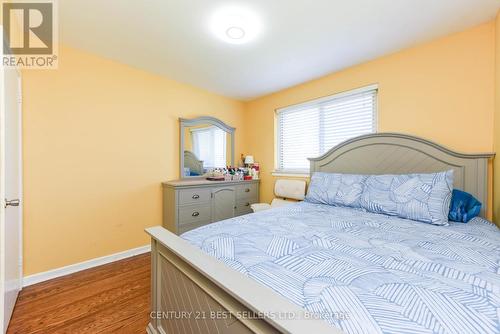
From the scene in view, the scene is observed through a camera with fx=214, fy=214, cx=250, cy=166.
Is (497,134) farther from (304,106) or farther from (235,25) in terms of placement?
(235,25)

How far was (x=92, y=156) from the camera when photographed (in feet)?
7.87

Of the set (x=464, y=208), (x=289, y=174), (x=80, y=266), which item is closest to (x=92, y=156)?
(x=80, y=266)

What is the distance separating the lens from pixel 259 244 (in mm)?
1186

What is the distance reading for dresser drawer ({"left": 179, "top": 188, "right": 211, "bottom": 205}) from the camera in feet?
9.11

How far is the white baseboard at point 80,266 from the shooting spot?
204cm

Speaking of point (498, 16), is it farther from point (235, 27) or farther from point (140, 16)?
point (140, 16)

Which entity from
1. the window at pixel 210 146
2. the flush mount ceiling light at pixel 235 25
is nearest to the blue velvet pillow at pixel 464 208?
Answer: the flush mount ceiling light at pixel 235 25

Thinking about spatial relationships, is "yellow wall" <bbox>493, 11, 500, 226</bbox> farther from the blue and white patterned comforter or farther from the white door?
the white door

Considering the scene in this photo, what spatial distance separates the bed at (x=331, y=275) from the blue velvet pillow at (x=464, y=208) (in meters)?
0.06

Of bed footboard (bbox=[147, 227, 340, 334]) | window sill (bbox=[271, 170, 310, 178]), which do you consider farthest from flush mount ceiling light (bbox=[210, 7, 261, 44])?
window sill (bbox=[271, 170, 310, 178])

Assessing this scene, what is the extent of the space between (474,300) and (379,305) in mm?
328

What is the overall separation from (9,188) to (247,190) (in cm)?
268

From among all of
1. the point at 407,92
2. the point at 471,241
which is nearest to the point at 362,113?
the point at 407,92

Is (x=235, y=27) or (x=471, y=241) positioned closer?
(x=471, y=241)
